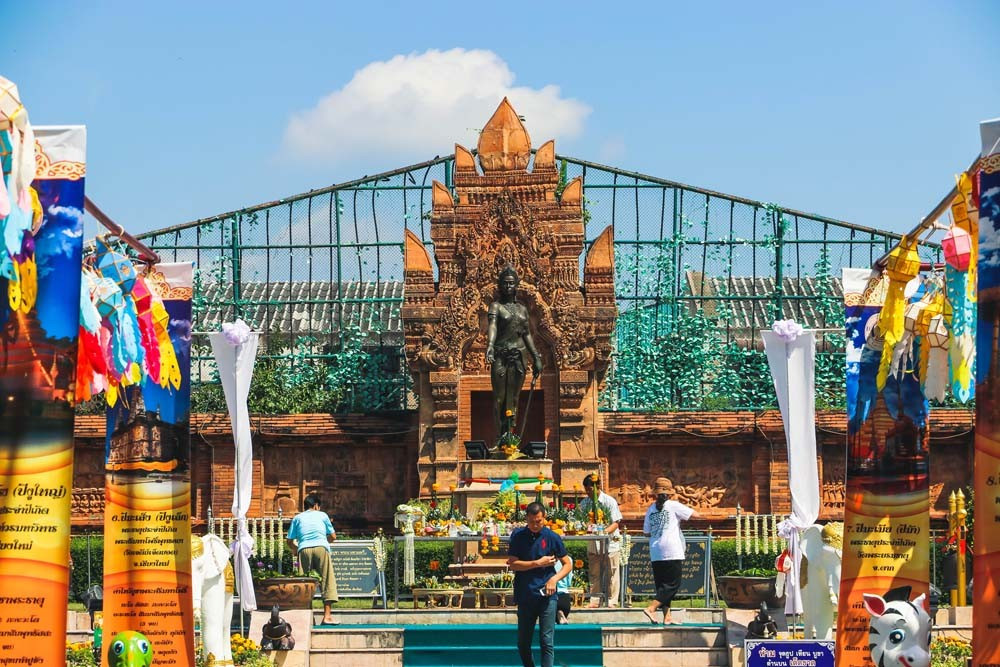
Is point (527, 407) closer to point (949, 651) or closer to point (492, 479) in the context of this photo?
point (492, 479)

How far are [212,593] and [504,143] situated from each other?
13.3 meters

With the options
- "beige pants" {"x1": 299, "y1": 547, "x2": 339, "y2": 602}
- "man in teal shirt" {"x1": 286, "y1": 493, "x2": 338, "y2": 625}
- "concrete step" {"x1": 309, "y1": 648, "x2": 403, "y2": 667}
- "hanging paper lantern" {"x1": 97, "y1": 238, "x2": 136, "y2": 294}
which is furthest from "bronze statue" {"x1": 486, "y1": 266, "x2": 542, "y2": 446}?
"hanging paper lantern" {"x1": 97, "y1": 238, "x2": 136, "y2": 294}

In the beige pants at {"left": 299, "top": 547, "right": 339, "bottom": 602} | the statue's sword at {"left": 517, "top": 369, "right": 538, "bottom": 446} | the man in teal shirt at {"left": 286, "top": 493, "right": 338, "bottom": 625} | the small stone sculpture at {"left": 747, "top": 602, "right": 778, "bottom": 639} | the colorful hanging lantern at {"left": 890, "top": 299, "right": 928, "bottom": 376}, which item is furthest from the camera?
the statue's sword at {"left": 517, "top": 369, "right": 538, "bottom": 446}

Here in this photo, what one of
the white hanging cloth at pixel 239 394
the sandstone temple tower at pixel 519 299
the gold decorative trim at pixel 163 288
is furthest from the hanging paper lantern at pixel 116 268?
the sandstone temple tower at pixel 519 299

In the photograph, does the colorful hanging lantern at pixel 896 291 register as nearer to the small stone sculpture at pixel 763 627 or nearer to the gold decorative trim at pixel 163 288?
the small stone sculpture at pixel 763 627

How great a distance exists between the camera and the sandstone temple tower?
88.9 ft

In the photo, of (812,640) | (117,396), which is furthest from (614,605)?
(117,396)

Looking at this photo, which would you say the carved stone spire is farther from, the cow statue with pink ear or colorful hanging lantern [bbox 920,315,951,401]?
the cow statue with pink ear

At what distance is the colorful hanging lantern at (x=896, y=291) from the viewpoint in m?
14.0

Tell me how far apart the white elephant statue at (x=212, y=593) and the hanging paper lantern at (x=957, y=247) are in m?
6.81

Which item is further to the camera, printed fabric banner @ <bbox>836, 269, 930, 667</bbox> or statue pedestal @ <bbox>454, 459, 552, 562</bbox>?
statue pedestal @ <bbox>454, 459, 552, 562</bbox>

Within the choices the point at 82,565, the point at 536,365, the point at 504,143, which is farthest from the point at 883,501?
the point at 82,565

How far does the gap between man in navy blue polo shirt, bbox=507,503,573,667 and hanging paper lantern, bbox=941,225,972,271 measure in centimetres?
389

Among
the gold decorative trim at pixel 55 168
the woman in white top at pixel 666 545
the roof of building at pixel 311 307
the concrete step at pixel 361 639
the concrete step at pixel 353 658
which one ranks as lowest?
the concrete step at pixel 353 658
